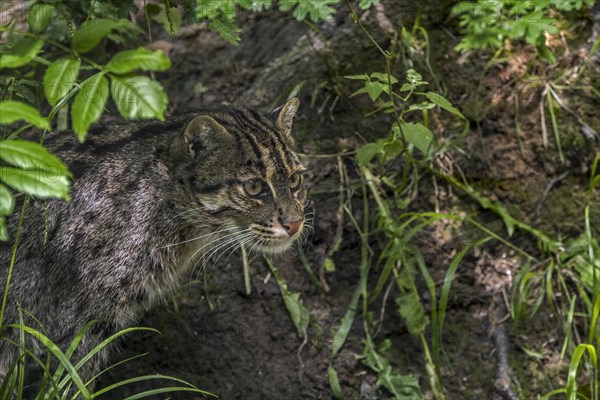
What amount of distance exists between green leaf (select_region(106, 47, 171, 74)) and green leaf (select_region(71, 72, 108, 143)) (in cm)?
10

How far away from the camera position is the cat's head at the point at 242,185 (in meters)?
4.74

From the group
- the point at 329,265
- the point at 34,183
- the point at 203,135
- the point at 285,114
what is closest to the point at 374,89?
the point at 285,114

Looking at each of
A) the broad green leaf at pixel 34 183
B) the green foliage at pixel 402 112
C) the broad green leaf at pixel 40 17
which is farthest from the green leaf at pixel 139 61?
the green foliage at pixel 402 112

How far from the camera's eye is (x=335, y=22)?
6715 millimetres

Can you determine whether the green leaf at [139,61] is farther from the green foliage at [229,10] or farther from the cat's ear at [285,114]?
the cat's ear at [285,114]

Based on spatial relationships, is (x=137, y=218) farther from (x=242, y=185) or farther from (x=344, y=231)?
(x=344, y=231)

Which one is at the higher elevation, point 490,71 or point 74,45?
point 74,45

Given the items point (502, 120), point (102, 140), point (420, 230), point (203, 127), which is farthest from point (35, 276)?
point (502, 120)

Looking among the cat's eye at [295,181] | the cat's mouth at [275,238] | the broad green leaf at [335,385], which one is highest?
the cat's eye at [295,181]

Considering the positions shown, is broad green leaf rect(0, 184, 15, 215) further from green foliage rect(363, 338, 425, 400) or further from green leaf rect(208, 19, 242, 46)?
green foliage rect(363, 338, 425, 400)

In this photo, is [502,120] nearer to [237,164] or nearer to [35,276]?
[237,164]

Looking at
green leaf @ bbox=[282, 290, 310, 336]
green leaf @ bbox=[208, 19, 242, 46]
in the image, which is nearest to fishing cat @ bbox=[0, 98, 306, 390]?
green leaf @ bbox=[208, 19, 242, 46]

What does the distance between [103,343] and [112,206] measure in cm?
88

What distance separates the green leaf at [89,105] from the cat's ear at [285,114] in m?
2.29
